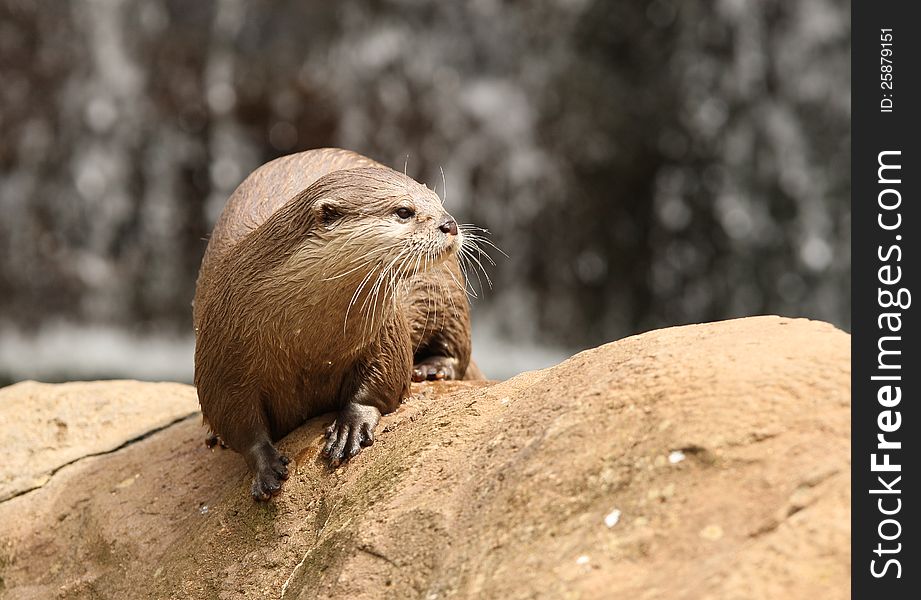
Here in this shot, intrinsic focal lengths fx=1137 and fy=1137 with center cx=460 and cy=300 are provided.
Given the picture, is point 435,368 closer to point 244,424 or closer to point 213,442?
point 213,442

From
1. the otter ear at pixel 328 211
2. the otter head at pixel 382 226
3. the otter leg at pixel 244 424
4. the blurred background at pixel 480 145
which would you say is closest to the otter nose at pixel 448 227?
the otter head at pixel 382 226

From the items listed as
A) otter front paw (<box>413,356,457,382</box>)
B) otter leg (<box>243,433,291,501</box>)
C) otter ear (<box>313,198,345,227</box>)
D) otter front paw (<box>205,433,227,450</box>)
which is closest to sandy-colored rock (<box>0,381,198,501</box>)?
otter front paw (<box>205,433,227,450</box>)

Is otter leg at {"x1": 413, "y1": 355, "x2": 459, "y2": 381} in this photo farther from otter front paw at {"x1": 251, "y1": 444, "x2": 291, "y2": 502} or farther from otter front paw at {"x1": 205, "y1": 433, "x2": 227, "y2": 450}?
otter front paw at {"x1": 251, "y1": 444, "x2": 291, "y2": 502}

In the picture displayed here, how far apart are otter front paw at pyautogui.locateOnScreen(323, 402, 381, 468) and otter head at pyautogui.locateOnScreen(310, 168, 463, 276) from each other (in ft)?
1.23

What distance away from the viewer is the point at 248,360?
274 cm

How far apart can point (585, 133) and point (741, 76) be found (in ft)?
3.82

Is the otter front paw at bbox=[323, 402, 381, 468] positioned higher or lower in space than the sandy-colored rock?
higher

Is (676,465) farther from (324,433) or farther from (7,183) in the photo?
(7,183)

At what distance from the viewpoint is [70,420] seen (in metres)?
3.67

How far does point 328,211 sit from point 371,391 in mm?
482

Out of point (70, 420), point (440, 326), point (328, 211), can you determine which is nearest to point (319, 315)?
point (328, 211)

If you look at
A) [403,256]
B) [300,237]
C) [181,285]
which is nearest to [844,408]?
[403,256]

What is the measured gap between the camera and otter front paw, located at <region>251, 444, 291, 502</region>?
2660 millimetres

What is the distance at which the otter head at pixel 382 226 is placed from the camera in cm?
259
